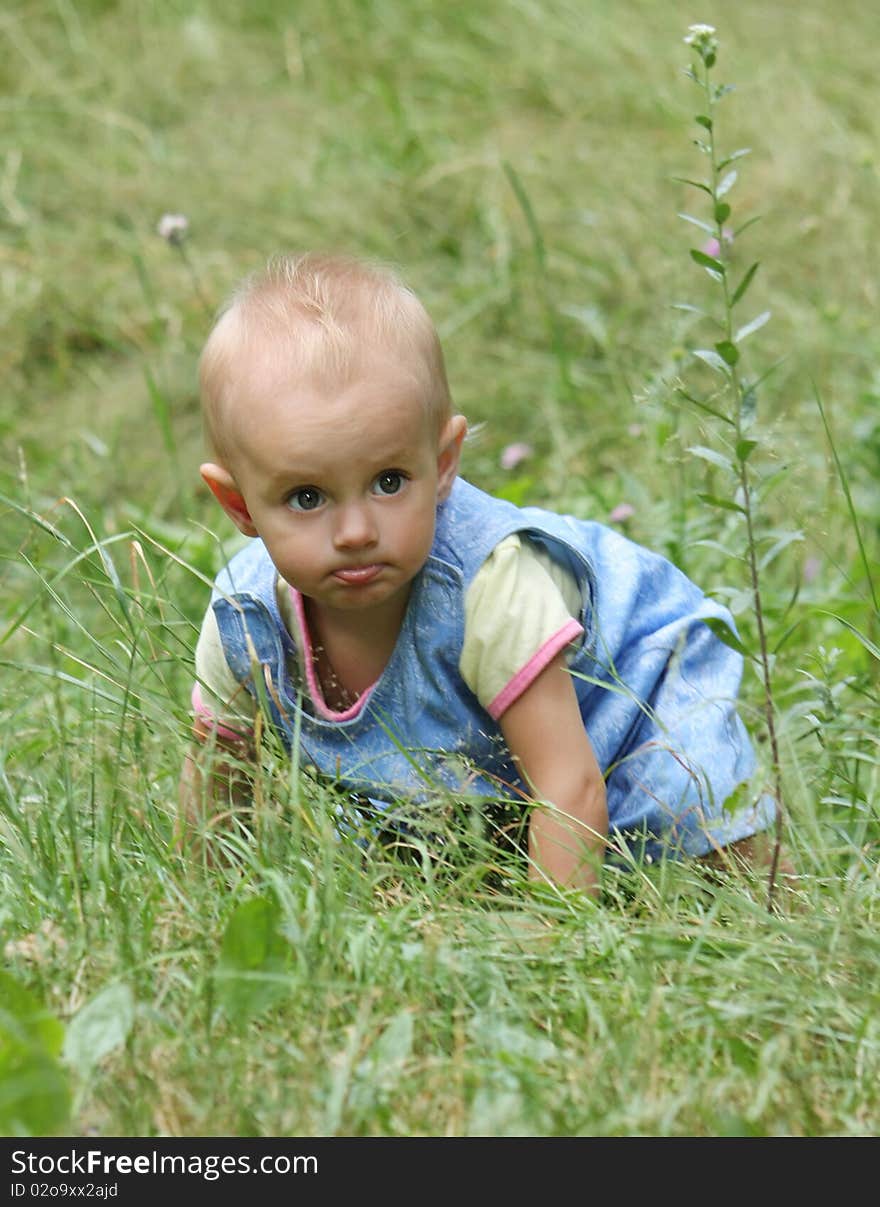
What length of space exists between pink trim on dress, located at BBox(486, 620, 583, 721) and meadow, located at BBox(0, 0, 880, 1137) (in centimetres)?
21

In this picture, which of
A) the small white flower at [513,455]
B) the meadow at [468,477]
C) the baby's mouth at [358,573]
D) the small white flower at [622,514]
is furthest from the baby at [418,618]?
the small white flower at [513,455]

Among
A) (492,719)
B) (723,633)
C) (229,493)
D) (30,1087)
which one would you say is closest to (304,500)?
(229,493)

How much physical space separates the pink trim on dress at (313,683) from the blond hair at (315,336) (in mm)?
248

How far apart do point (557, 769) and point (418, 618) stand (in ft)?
0.90

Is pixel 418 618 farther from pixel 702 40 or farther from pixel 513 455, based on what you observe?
pixel 513 455

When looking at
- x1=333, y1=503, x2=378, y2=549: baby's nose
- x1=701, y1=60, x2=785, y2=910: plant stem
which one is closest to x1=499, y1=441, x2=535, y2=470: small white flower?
x1=333, y1=503, x2=378, y2=549: baby's nose

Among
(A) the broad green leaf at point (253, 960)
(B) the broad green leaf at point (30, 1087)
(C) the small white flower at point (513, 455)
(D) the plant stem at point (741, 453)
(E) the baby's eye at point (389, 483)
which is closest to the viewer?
(B) the broad green leaf at point (30, 1087)

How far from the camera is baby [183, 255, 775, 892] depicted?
2.02 metres

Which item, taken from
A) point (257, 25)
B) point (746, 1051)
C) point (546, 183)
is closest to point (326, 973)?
point (746, 1051)

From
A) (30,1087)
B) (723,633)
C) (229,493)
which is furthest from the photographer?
(229,493)

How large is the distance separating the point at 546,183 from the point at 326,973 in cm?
334

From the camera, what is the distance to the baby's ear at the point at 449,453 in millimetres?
2133

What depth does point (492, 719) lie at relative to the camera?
2.24 metres

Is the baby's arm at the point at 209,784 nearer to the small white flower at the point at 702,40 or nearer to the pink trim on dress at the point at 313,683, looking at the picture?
the pink trim on dress at the point at 313,683
